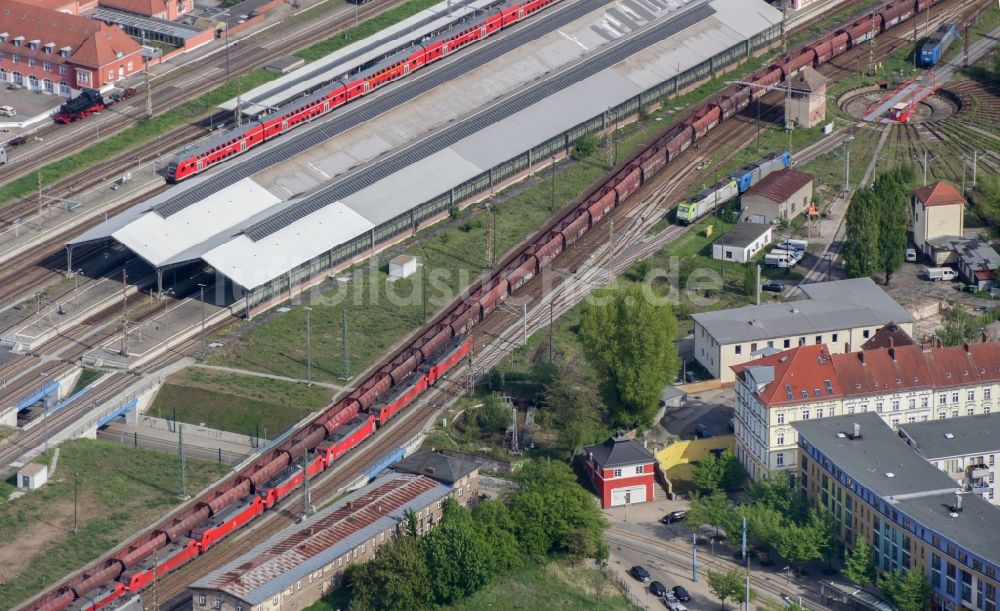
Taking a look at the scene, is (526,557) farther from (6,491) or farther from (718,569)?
(6,491)

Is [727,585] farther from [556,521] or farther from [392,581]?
[392,581]

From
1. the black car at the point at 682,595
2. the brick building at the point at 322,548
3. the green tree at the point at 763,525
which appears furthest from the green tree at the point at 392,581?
the green tree at the point at 763,525

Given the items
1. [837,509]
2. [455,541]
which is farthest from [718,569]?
[455,541]

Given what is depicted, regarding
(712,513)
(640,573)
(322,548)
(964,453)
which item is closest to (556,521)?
(640,573)

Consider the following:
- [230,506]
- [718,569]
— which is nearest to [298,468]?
[230,506]

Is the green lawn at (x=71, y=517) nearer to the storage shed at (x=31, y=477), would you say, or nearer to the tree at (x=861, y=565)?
the storage shed at (x=31, y=477)

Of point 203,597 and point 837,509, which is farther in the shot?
point 837,509
